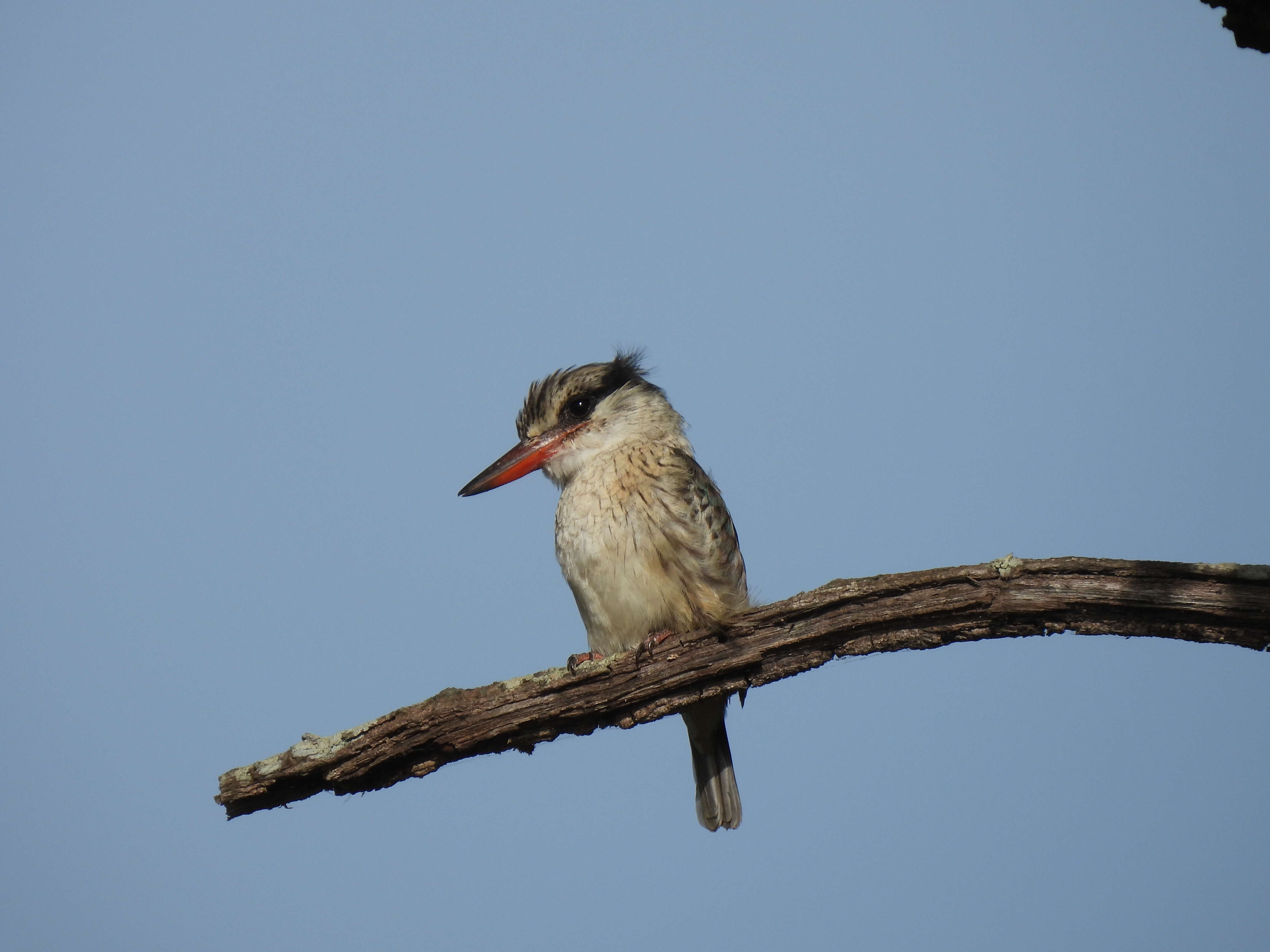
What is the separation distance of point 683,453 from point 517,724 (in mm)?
1994

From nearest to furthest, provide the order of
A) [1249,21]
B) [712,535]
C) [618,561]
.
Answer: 1. [1249,21]
2. [618,561]
3. [712,535]

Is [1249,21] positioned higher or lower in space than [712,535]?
higher

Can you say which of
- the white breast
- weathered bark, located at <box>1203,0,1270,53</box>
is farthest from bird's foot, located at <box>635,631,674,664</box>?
weathered bark, located at <box>1203,0,1270,53</box>

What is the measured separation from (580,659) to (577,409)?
1.52m

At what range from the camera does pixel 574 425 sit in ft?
18.2

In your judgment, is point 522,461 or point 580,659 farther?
point 522,461

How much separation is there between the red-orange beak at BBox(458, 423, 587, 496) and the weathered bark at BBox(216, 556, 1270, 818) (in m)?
1.75

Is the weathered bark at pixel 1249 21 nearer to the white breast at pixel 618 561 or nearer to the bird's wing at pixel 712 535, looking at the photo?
the bird's wing at pixel 712 535

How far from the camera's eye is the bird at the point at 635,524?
460cm

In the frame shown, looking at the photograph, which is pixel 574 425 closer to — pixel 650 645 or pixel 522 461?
pixel 522 461

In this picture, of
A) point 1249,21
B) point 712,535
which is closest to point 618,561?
point 712,535

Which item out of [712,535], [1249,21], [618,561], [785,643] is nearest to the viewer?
[1249,21]

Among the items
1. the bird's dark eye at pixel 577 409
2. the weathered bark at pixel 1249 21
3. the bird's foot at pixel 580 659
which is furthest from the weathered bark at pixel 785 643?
the bird's dark eye at pixel 577 409

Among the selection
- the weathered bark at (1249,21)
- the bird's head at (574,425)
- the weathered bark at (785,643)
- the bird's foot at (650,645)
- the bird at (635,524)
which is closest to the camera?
the weathered bark at (1249,21)
